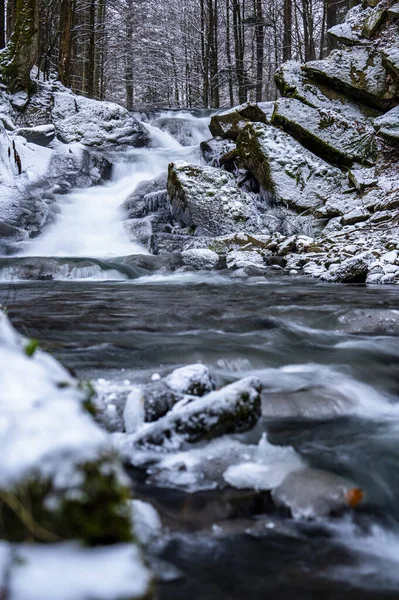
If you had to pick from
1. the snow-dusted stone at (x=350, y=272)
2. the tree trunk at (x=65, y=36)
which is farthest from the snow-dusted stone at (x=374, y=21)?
the tree trunk at (x=65, y=36)

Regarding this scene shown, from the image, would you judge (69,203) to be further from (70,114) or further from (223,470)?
(223,470)

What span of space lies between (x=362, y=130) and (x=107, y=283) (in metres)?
6.82

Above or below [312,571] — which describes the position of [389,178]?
above

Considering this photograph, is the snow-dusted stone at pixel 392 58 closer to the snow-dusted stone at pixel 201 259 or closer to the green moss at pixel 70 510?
the snow-dusted stone at pixel 201 259

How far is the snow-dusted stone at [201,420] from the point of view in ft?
6.70

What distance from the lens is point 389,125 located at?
964 centimetres

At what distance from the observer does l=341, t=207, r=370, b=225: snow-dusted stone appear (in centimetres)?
851

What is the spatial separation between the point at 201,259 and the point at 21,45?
877 cm

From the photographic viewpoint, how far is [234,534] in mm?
1586

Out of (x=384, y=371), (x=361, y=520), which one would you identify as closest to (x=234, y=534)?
(x=361, y=520)

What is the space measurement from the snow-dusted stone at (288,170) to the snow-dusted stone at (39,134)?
5.22m

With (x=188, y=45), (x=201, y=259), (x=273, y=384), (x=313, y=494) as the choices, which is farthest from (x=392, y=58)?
(x=188, y=45)

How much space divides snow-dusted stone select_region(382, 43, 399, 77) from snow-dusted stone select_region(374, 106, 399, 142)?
79 cm

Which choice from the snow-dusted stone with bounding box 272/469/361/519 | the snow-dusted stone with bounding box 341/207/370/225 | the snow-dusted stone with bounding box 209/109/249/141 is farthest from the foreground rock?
the snow-dusted stone with bounding box 209/109/249/141
